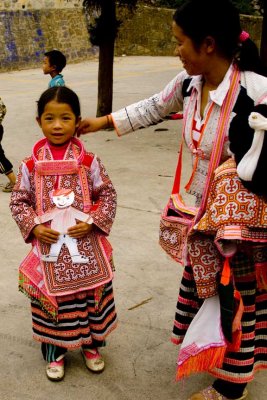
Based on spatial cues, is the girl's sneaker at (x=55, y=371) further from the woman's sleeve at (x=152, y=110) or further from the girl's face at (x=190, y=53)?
the girl's face at (x=190, y=53)

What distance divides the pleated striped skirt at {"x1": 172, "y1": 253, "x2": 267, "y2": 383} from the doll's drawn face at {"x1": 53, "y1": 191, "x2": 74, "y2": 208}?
0.62 metres

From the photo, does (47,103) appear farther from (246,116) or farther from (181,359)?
(181,359)

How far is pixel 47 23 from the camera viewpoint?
70.9 ft

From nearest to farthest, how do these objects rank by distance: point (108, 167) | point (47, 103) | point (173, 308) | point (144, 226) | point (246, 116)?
point (246, 116), point (47, 103), point (173, 308), point (144, 226), point (108, 167)

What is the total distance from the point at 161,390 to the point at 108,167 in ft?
13.7

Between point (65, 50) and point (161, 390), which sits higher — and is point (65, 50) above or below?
below

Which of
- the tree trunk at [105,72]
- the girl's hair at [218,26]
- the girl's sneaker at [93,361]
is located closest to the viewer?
the girl's hair at [218,26]

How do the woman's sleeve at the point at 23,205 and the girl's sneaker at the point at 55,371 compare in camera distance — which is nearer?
the woman's sleeve at the point at 23,205

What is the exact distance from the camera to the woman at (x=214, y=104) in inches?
92.4

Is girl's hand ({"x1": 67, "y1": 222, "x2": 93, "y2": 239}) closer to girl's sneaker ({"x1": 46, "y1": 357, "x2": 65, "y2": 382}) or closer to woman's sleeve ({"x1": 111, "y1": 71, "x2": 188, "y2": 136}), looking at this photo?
woman's sleeve ({"x1": 111, "y1": 71, "x2": 188, "y2": 136})

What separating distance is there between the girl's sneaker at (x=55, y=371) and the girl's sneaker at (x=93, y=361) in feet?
0.43

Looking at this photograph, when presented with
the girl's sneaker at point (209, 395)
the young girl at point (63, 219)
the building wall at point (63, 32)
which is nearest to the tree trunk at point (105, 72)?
the young girl at point (63, 219)

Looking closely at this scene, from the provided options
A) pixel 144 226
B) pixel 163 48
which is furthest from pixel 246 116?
pixel 163 48

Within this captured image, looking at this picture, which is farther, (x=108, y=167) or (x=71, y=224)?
(x=108, y=167)
